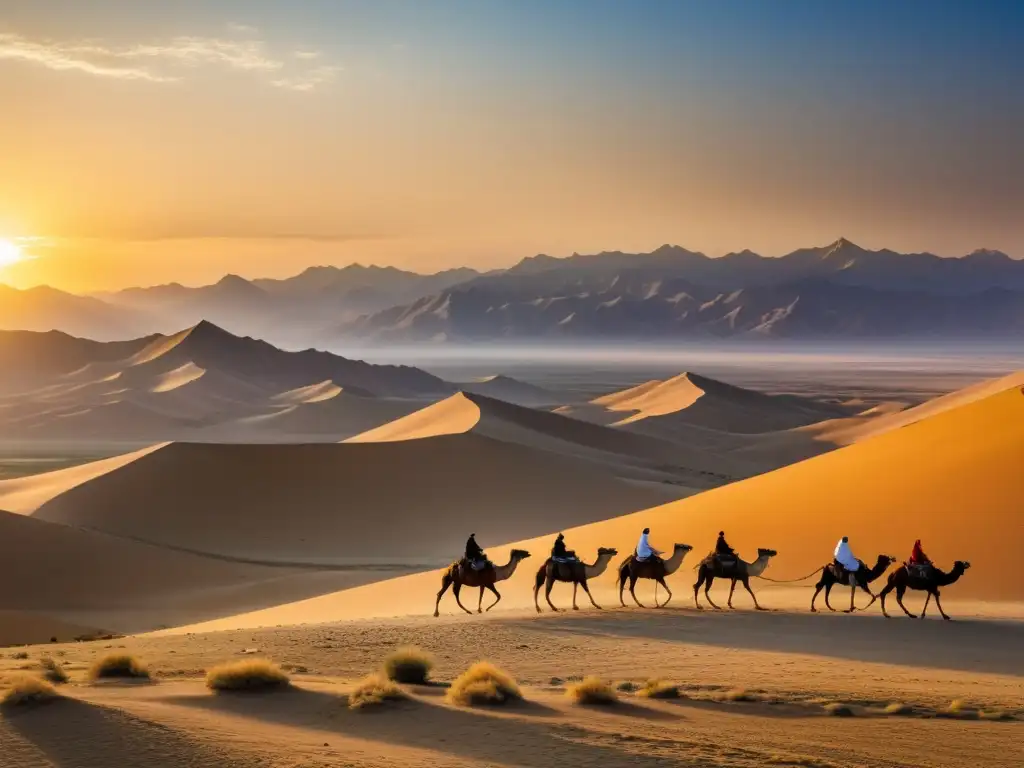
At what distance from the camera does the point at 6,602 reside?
32375 millimetres

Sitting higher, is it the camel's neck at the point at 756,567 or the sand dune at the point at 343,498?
the sand dune at the point at 343,498

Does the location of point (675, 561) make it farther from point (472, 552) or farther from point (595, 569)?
point (472, 552)

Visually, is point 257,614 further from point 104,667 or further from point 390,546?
point 390,546

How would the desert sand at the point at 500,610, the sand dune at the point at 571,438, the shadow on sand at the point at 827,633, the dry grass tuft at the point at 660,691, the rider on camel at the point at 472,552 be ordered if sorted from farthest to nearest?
the sand dune at the point at 571,438 < the rider on camel at the point at 472,552 < the shadow on sand at the point at 827,633 < the dry grass tuft at the point at 660,691 < the desert sand at the point at 500,610

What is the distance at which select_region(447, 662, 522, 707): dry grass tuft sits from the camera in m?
12.4

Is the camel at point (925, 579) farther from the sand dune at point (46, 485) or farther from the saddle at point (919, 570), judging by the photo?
the sand dune at point (46, 485)

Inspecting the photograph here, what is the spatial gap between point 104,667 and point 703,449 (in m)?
73.8

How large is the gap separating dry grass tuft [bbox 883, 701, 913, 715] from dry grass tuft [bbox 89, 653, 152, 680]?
839 cm

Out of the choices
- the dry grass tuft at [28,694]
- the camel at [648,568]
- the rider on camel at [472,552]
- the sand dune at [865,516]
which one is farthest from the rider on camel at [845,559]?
the dry grass tuft at [28,694]

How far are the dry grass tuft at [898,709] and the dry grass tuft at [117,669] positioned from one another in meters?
8.39

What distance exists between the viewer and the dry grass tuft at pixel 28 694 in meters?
11.1

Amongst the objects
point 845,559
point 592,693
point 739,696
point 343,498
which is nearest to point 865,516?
point 845,559

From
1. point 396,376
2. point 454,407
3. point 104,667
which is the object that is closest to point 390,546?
point 104,667

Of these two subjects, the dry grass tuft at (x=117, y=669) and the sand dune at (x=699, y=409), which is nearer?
the dry grass tuft at (x=117, y=669)
